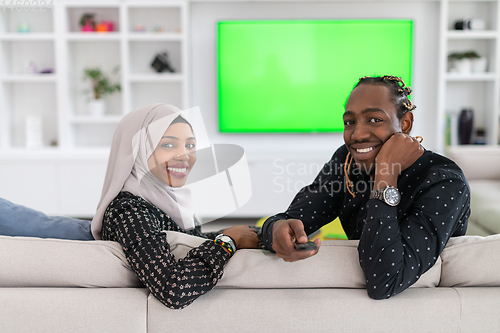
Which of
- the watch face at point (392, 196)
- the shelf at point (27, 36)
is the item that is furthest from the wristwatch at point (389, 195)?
the shelf at point (27, 36)

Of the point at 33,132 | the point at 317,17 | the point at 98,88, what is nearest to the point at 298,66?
the point at 317,17

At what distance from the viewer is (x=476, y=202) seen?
236 centimetres

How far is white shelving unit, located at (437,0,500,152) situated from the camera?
3.60 meters

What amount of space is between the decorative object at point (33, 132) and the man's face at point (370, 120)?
3.49m

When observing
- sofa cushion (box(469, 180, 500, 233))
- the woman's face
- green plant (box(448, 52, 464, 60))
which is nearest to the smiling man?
the woman's face

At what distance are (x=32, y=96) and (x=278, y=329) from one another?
3.97 meters

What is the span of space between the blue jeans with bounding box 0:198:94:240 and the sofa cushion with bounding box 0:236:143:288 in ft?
0.75

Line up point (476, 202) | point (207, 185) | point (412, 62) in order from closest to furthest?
point (207, 185) < point (476, 202) < point (412, 62)

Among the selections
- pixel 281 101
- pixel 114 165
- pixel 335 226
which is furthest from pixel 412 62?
pixel 114 165

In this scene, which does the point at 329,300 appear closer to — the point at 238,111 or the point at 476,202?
the point at 476,202

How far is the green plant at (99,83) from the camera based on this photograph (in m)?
3.67

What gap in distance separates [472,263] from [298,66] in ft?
10.3

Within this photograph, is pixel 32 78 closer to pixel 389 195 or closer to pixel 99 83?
pixel 99 83

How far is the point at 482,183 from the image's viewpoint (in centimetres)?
271
